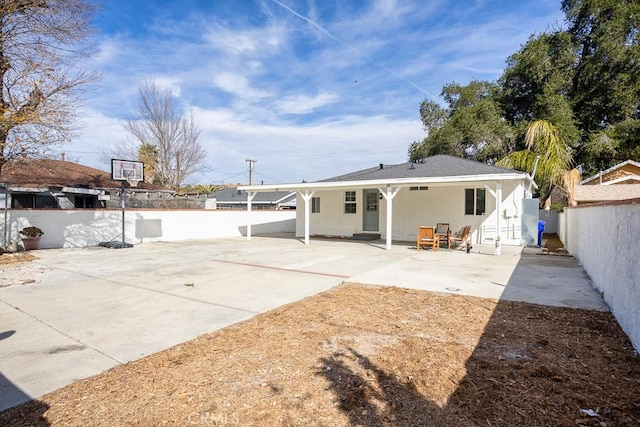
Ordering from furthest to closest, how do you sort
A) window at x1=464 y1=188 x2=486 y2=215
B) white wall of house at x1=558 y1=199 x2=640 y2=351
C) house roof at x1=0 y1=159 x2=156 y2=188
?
house roof at x1=0 y1=159 x2=156 y2=188, window at x1=464 y1=188 x2=486 y2=215, white wall of house at x1=558 y1=199 x2=640 y2=351

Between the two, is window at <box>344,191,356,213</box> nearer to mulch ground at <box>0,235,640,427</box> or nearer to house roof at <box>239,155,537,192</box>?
house roof at <box>239,155,537,192</box>

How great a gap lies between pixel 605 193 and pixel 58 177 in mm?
22226

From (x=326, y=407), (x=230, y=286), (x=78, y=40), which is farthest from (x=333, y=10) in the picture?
(x=326, y=407)

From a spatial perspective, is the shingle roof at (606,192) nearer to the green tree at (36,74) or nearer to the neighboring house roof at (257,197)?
the green tree at (36,74)

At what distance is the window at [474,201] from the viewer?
43.6 ft

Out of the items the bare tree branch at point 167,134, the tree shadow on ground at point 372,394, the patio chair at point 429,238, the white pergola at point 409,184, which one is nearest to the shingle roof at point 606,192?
the white pergola at point 409,184

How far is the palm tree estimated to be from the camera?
623 inches

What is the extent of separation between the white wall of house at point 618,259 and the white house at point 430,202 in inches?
167

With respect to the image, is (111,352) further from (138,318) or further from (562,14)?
(562,14)

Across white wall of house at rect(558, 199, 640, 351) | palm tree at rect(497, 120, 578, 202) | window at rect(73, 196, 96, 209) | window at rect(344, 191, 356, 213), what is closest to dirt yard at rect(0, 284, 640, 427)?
white wall of house at rect(558, 199, 640, 351)

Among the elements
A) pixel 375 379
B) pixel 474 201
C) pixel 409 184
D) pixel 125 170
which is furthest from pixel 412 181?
pixel 125 170

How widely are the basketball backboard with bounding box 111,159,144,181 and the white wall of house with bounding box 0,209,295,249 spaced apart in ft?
6.00

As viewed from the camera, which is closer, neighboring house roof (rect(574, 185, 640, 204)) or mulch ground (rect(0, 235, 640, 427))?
mulch ground (rect(0, 235, 640, 427))

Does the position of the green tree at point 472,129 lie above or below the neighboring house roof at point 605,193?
above
